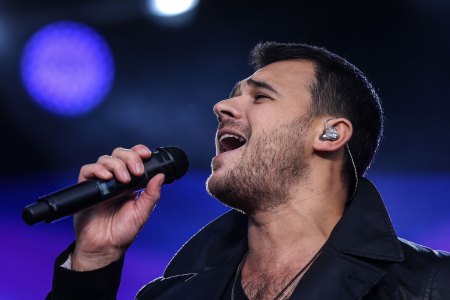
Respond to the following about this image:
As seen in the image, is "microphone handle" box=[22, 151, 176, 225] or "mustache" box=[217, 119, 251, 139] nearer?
"microphone handle" box=[22, 151, 176, 225]

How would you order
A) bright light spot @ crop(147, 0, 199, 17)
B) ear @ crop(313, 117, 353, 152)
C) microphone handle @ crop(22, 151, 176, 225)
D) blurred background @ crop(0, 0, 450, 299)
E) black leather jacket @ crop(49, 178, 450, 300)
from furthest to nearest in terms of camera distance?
bright light spot @ crop(147, 0, 199, 17), blurred background @ crop(0, 0, 450, 299), ear @ crop(313, 117, 353, 152), black leather jacket @ crop(49, 178, 450, 300), microphone handle @ crop(22, 151, 176, 225)

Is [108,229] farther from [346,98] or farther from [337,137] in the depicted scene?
[346,98]

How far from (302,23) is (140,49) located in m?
1.17

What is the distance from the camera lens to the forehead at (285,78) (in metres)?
2.19

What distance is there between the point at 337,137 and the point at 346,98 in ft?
0.66

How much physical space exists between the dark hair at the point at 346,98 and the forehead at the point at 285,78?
29 mm

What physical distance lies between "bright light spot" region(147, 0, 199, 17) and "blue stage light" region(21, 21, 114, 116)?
1.50ft

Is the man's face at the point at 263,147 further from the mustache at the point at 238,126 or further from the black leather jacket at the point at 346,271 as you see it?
the black leather jacket at the point at 346,271

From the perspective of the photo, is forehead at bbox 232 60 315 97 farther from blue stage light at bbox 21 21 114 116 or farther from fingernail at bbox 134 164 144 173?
blue stage light at bbox 21 21 114 116

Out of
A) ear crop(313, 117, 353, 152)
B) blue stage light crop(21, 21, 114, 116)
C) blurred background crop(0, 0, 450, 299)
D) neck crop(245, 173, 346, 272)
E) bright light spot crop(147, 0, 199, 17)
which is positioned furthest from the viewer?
blue stage light crop(21, 21, 114, 116)

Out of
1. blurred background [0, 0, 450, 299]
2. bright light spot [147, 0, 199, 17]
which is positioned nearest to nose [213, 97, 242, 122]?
blurred background [0, 0, 450, 299]

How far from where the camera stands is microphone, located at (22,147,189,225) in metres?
1.61

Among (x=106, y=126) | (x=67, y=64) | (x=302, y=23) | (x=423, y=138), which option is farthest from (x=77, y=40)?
(x=423, y=138)

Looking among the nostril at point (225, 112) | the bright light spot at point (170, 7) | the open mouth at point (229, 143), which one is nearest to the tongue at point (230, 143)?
the open mouth at point (229, 143)
